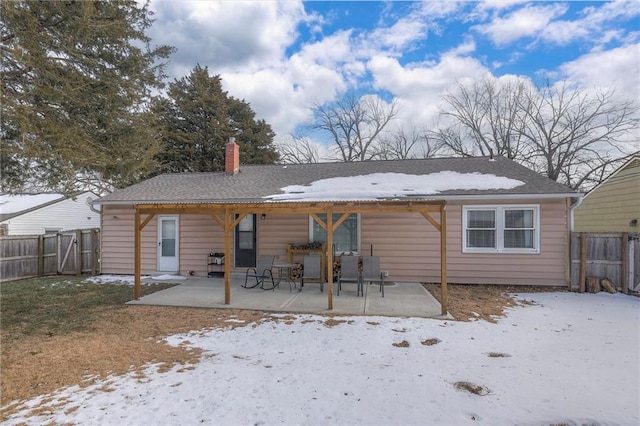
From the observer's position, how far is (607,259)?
303 inches

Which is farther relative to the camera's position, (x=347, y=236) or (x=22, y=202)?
(x=22, y=202)

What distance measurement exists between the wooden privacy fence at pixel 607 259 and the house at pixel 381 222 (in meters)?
0.31

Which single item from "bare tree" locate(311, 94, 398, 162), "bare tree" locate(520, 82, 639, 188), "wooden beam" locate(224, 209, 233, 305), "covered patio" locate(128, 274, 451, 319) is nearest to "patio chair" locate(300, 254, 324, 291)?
"covered patio" locate(128, 274, 451, 319)

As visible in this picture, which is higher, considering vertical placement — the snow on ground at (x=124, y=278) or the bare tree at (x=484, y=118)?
the bare tree at (x=484, y=118)

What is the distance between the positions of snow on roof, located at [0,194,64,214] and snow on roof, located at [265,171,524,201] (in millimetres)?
17747

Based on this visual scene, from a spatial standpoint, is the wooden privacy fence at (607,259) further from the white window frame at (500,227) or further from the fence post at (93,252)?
the fence post at (93,252)

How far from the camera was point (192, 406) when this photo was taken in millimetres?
2936

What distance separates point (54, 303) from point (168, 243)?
3.44m

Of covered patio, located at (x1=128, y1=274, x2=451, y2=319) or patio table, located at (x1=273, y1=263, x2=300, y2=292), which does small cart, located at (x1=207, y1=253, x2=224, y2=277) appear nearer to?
covered patio, located at (x1=128, y1=274, x2=451, y2=319)

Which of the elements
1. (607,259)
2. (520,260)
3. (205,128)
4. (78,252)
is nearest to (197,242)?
(78,252)

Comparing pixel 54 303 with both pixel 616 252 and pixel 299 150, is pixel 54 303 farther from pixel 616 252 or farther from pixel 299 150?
pixel 299 150

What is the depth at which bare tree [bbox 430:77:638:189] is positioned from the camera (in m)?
17.5

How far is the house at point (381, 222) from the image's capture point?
8108 mm

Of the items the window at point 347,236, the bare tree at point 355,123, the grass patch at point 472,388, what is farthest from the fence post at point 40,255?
the bare tree at point 355,123
